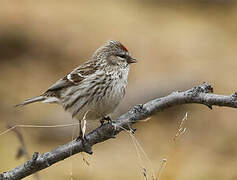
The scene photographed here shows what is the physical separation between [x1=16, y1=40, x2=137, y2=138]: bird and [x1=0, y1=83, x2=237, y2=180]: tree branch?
121cm

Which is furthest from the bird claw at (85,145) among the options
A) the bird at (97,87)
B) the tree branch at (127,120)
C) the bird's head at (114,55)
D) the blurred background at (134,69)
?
the blurred background at (134,69)

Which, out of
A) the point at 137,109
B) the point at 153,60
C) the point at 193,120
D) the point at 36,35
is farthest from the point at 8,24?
the point at 137,109

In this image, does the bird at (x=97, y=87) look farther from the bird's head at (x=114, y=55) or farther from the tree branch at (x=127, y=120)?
the tree branch at (x=127, y=120)

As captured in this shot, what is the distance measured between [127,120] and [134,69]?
28.3ft

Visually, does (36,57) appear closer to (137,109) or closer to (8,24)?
(8,24)

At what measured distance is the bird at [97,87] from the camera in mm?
4980

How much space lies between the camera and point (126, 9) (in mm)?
14148

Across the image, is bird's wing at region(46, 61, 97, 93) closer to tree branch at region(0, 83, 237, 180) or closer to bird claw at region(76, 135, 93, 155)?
tree branch at region(0, 83, 237, 180)

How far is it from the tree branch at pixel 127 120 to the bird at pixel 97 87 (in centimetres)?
121

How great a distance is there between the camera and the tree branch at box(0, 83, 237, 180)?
316 cm

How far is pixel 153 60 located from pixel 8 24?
10.4ft

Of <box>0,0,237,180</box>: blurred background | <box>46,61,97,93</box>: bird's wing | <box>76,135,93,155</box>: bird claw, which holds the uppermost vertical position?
<box>76,135,93,155</box>: bird claw

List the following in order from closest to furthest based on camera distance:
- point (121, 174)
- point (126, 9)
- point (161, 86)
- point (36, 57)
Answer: point (121, 174), point (161, 86), point (36, 57), point (126, 9)

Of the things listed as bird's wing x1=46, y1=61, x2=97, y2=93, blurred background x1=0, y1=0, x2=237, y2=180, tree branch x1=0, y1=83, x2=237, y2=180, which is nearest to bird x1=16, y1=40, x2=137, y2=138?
bird's wing x1=46, y1=61, x2=97, y2=93
